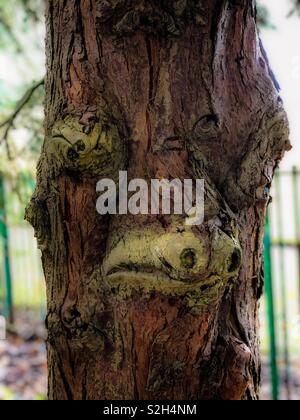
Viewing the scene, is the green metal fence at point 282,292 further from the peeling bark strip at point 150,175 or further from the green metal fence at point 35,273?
the peeling bark strip at point 150,175

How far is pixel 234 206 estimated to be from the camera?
1.55m

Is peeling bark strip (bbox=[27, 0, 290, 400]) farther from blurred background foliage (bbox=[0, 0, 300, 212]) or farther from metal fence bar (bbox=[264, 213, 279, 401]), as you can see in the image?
metal fence bar (bbox=[264, 213, 279, 401])

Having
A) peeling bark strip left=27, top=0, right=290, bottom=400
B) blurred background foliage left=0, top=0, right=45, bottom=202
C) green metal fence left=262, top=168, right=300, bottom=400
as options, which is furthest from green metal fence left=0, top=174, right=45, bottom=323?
peeling bark strip left=27, top=0, right=290, bottom=400

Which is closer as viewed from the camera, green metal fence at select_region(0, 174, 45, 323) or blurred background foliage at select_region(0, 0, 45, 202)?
blurred background foliage at select_region(0, 0, 45, 202)

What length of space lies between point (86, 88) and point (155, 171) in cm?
31

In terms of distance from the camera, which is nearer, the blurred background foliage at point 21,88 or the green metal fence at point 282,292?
the blurred background foliage at point 21,88

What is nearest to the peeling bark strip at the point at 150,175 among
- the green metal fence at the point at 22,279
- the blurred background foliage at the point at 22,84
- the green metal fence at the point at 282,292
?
the blurred background foliage at the point at 22,84

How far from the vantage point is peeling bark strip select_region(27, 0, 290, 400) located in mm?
1426

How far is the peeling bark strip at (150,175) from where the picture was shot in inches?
56.1

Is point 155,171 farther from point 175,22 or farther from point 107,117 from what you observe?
point 175,22

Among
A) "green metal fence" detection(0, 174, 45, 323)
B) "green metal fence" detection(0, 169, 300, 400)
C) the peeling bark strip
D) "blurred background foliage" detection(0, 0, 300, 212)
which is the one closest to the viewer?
the peeling bark strip
